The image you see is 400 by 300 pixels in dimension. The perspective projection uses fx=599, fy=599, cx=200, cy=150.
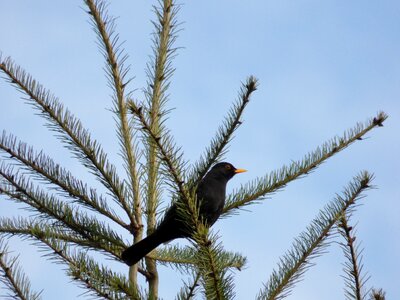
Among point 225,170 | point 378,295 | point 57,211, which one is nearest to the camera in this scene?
point 378,295

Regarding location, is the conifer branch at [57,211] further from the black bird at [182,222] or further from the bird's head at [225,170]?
the bird's head at [225,170]

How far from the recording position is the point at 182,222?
3.48 meters

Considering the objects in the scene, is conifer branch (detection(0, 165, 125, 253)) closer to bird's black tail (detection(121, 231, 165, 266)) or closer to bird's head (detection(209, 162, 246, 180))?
bird's black tail (detection(121, 231, 165, 266))

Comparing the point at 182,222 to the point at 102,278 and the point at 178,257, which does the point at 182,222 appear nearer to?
the point at 178,257

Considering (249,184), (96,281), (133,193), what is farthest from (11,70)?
(249,184)

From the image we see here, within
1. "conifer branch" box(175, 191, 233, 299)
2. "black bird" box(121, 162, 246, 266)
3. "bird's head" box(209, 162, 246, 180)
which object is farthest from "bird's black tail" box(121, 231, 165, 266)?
"bird's head" box(209, 162, 246, 180)

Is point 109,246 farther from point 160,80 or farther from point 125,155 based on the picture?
point 160,80

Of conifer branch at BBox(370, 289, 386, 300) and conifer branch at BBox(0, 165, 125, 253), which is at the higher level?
conifer branch at BBox(0, 165, 125, 253)

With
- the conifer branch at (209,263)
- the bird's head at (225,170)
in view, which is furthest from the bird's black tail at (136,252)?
the bird's head at (225,170)

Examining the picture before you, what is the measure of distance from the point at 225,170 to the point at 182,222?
1.20 meters

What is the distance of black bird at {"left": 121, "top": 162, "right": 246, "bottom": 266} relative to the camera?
301cm

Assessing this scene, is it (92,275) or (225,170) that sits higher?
(225,170)

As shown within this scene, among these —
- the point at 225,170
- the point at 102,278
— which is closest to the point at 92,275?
the point at 102,278

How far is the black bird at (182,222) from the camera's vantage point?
301 centimetres
